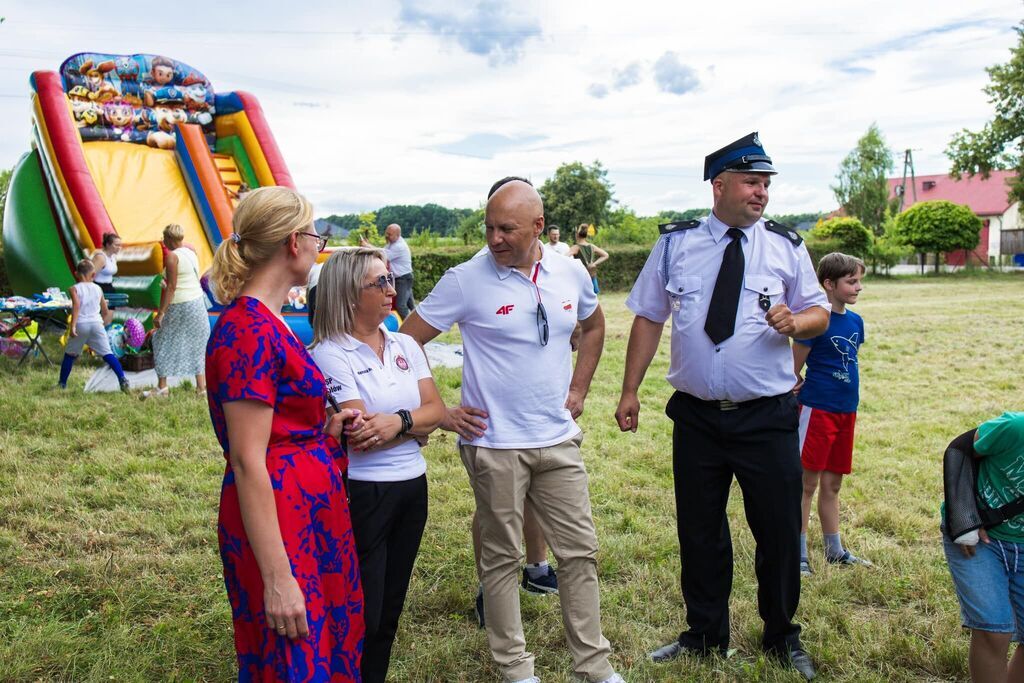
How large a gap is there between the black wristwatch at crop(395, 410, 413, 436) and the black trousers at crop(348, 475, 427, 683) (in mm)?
187

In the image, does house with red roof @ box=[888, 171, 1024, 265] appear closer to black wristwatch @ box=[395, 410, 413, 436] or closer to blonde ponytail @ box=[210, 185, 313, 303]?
black wristwatch @ box=[395, 410, 413, 436]

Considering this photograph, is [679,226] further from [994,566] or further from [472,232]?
[472,232]

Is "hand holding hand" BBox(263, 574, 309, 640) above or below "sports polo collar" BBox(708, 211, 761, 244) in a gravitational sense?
below

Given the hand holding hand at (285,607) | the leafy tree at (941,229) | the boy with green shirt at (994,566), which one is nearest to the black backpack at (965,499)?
the boy with green shirt at (994,566)

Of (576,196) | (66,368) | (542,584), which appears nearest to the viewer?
(542,584)

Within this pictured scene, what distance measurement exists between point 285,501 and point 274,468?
0.09 metres

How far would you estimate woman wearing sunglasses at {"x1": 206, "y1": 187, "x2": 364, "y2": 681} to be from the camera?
6.95ft

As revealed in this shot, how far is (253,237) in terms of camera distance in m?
2.27

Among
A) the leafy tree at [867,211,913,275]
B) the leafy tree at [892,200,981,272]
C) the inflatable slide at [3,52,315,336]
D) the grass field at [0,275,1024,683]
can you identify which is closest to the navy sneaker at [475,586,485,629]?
the grass field at [0,275,1024,683]

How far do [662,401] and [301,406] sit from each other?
7.01m

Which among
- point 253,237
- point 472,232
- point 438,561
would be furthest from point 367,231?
point 253,237

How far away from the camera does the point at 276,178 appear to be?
1374cm

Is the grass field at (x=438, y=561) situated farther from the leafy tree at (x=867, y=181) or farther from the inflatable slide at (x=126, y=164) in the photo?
the leafy tree at (x=867, y=181)

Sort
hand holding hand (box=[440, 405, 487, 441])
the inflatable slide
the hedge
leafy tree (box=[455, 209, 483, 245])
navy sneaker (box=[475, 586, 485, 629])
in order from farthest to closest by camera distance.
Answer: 1. leafy tree (box=[455, 209, 483, 245])
2. the hedge
3. the inflatable slide
4. navy sneaker (box=[475, 586, 485, 629])
5. hand holding hand (box=[440, 405, 487, 441])
